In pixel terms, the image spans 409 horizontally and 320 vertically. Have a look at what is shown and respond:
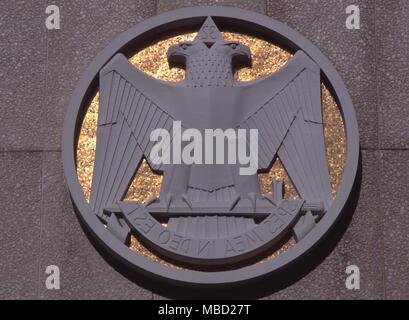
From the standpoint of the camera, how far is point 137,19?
→ 9602 millimetres

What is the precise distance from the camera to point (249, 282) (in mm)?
8852

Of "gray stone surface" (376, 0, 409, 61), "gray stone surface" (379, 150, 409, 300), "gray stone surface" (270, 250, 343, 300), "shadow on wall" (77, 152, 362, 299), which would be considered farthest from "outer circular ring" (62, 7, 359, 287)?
"gray stone surface" (376, 0, 409, 61)

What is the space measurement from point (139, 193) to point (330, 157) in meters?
1.33

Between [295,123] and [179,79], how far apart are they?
0.89m

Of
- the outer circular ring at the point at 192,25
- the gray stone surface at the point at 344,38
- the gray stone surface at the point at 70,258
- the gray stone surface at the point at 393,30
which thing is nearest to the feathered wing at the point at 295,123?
the outer circular ring at the point at 192,25

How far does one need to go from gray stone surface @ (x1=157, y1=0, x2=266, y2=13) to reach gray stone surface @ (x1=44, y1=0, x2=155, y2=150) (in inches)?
3.2

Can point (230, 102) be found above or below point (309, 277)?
above

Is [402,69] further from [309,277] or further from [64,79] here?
[64,79]

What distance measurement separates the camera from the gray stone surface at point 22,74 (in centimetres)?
936

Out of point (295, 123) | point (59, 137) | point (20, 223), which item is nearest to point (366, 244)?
point (295, 123)

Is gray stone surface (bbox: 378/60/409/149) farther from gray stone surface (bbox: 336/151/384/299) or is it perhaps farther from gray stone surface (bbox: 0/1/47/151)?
gray stone surface (bbox: 0/1/47/151)

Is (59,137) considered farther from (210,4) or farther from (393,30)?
(393,30)

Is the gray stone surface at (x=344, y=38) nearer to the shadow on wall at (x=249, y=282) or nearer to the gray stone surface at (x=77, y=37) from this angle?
the shadow on wall at (x=249, y=282)
